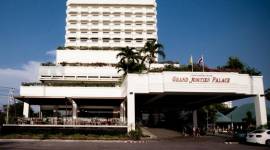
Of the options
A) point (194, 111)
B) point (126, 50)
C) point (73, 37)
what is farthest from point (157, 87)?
point (73, 37)

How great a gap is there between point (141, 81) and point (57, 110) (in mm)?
24061

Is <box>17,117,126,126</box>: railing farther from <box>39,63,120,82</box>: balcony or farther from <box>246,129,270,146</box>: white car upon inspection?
<box>39,63,120,82</box>: balcony

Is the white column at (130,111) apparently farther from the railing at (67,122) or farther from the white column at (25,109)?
the white column at (25,109)

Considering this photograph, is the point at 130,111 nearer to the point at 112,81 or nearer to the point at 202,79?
the point at 202,79

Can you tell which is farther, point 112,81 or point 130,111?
point 112,81

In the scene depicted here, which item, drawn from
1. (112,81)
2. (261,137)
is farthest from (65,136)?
(112,81)

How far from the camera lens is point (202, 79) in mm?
33344

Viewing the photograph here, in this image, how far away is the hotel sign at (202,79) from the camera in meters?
33.1

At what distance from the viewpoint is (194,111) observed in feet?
172

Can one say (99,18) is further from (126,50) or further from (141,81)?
(141,81)

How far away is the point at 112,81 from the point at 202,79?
1111 inches

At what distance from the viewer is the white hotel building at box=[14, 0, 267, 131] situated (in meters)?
33.5

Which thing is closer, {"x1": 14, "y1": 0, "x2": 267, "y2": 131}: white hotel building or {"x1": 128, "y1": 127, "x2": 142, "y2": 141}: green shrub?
{"x1": 128, "y1": 127, "x2": 142, "y2": 141}: green shrub

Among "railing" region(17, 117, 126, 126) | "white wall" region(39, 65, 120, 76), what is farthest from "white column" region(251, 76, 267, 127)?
"white wall" region(39, 65, 120, 76)
